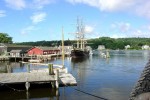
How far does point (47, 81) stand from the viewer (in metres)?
27.9

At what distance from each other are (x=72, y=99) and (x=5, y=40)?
5521 inches

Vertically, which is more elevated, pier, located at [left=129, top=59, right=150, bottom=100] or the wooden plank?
pier, located at [left=129, top=59, right=150, bottom=100]

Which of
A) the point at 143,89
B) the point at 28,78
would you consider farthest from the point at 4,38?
the point at 143,89

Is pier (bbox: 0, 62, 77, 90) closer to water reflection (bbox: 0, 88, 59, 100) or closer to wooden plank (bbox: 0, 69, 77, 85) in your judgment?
wooden plank (bbox: 0, 69, 77, 85)

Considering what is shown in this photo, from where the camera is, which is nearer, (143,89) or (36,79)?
(143,89)

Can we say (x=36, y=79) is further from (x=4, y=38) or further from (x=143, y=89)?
(x=4, y=38)

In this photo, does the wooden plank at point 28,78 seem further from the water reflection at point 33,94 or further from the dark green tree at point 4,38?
the dark green tree at point 4,38

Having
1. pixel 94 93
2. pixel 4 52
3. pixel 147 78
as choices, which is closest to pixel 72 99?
pixel 94 93

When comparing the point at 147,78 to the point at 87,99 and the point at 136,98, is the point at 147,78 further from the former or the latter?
the point at 87,99

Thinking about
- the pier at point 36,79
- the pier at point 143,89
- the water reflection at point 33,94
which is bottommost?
the water reflection at point 33,94

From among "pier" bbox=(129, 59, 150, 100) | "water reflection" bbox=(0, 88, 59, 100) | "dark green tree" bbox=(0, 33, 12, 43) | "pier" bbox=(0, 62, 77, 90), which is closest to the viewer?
"pier" bbox=(129, 59, 150, 100)

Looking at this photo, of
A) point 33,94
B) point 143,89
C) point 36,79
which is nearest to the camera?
point 143,89

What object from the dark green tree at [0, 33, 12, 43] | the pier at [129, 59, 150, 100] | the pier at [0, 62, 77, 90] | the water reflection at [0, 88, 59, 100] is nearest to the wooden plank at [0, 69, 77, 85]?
the pier at [0, 62, 77, 90]

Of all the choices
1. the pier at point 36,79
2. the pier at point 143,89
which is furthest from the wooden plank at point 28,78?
the pier at point 143,89
